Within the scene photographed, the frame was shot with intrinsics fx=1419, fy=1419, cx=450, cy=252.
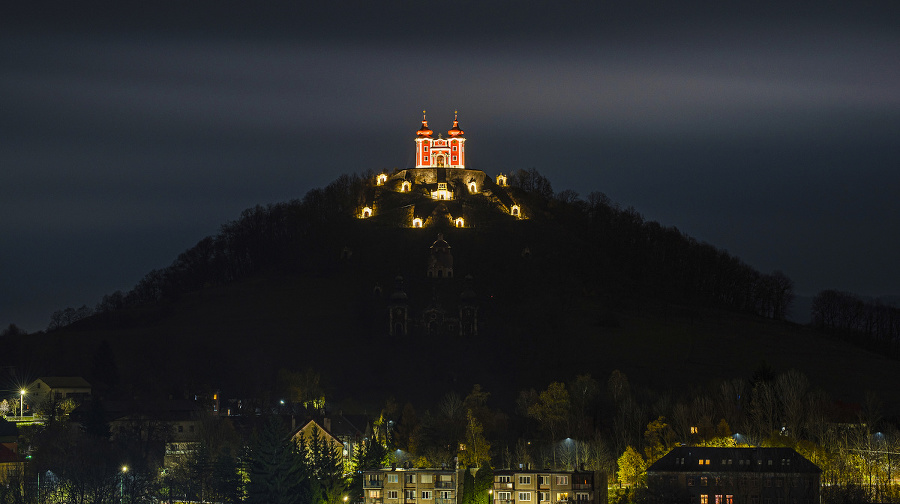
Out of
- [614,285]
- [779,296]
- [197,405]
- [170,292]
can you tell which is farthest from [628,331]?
[170,292]

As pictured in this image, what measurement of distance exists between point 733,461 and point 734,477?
1283 mm

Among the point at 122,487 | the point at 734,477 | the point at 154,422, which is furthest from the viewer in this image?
the point at 154,422

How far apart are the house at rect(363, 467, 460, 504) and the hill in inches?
2064

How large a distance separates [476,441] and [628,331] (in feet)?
206

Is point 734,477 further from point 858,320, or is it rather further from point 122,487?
point 858,320

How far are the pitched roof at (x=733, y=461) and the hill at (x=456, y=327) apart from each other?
50.0 m

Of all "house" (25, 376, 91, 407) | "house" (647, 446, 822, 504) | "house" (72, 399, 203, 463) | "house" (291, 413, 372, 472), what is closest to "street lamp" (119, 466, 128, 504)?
"house" (291, 413, 372, 472)

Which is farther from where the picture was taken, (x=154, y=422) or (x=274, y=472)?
(x=154, y=422)

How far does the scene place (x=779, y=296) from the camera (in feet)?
614

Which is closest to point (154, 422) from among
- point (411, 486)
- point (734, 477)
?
point (411, 486)

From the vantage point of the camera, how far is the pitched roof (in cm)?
8888

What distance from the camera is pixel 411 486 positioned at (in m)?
93.1

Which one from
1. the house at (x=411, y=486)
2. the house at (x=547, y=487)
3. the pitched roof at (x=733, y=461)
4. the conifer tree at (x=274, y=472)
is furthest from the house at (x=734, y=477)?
the conifer tree at (x=274, y=472)

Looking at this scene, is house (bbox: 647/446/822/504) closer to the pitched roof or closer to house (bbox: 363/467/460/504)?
the pitched roof
